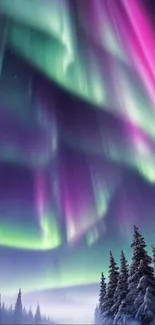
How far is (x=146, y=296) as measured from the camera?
96.2 feet

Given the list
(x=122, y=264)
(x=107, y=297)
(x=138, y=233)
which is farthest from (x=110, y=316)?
(x=138, y=233)

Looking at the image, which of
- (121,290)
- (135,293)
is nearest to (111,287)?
(121,290)

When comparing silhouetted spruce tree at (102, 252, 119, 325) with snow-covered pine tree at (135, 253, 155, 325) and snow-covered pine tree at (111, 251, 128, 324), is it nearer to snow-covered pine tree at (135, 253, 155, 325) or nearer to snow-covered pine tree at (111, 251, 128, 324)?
snow-covered pine tree at (111, 251, 128, 324)

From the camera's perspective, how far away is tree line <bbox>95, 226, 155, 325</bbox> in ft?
96.0

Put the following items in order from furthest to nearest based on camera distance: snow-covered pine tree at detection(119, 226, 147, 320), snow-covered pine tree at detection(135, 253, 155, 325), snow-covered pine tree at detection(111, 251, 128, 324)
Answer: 1. snow-covered pine tree at detection(111, 251, 128, 324)
2. snow-covered pine tree at detection(119, 226, 147, 320)
3. snow-covered pine tree at detection(135, 253, 155, 325)

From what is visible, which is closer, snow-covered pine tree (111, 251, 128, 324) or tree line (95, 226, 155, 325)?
tree line (95, 226, 155, 325)

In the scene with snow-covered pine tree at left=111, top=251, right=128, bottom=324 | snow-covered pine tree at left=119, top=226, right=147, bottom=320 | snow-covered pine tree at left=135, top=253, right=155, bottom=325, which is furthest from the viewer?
snow-covered pine tree at left=111, top=251, right=128, bottom=324

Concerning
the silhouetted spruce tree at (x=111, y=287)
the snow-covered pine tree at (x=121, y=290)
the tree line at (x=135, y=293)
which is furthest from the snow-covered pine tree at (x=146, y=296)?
the silhouetted spruce tree at (x=111, y=287)

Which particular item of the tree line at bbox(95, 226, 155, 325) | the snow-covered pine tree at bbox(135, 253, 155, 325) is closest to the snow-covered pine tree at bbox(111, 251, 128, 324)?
the tree line at bbox(95, 226, 155, 325)

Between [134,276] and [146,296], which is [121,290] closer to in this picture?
[134,276]

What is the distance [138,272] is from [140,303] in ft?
9.41

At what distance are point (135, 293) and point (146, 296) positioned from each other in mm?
1788

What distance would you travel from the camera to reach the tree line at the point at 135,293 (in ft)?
96.0

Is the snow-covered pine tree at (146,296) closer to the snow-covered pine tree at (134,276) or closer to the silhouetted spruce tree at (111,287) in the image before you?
the snow-covered pine tree at (134,276)
